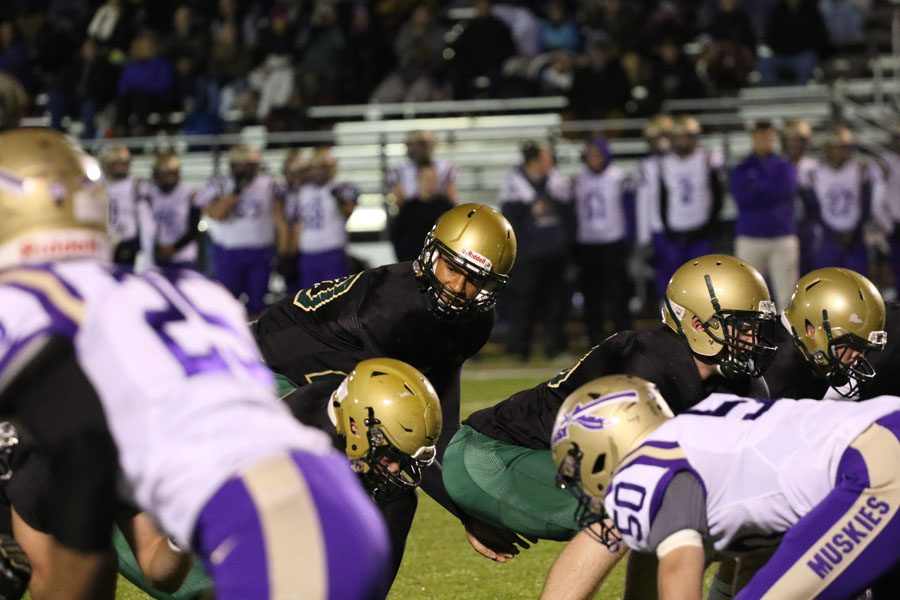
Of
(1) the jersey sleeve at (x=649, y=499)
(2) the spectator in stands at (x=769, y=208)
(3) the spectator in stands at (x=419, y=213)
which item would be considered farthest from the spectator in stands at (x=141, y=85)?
(1) the jersey sleeve at (x=649, y=499)

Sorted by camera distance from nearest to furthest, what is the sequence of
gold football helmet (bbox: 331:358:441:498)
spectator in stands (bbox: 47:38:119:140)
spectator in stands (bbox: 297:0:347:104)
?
1. gold football helmet (bbox: 331:358:441:498)
2. spectator in stands (bbox: 297:0:347:104)
3. spectator in stands (bbox: 47:38:119:140)

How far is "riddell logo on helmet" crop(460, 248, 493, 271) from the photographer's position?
4559 millimetres

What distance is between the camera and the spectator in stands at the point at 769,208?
36.4 feet

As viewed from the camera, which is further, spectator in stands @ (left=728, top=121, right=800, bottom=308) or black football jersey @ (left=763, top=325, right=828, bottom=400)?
spectator in stands @ (left=728, top=121, right=800, bottom=308)

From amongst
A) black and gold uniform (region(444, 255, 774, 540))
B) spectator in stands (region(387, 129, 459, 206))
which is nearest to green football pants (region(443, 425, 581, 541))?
black and gold uniform (region(444, 255, 774, 540))

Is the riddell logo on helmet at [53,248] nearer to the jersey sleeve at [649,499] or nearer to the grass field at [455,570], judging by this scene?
the jersey sleeve at [649,499]

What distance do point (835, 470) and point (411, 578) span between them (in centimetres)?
244

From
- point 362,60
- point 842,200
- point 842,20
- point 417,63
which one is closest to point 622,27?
point 417,63

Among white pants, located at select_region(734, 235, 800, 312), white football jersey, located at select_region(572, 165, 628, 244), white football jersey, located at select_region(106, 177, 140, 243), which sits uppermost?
white football jersey, located at select_region(106, 177, 140, 243)

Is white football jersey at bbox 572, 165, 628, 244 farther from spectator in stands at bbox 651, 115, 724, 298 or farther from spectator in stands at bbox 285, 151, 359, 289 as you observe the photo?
spectator in stands at bbox 285, 151, 359, 289

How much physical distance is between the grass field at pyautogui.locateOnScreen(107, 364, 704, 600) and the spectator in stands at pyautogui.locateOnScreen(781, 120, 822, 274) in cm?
580

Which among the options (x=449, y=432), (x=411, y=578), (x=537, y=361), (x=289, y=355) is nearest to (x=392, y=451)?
(x=449, y=432)

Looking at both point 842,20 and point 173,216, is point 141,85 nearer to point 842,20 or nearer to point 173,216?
point 173,216

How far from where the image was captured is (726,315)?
393cm
